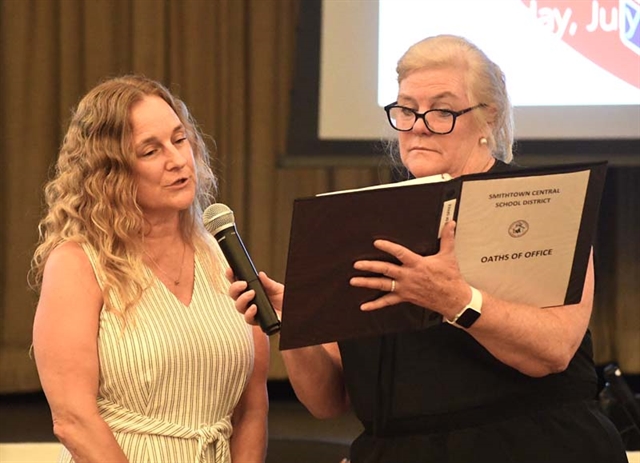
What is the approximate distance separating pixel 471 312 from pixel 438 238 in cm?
14

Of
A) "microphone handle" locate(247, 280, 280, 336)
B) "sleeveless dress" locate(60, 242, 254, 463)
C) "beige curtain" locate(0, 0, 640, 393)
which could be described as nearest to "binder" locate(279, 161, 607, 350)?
"microphone handle" locate(247, 280, 280, 336)

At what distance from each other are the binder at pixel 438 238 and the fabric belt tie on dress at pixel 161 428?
55 centimetres

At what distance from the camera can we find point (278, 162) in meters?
3.53

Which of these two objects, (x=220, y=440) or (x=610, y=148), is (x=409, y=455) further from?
(x=610, y=148)

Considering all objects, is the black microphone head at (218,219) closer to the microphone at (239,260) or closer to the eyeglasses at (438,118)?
the microphone at (239,260)

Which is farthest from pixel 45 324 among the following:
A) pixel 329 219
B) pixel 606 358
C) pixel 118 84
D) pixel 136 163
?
pixel 606 358

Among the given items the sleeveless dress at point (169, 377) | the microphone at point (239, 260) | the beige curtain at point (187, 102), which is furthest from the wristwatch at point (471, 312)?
the beige curtain at point (187, 102)

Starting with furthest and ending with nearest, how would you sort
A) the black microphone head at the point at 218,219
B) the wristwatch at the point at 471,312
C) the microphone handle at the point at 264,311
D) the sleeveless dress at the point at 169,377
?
the sleeveless dress at the point at 169,377, the black microphone head at the point at 218,219, the microphone handle at the point at 264,311, the wristwatch at the point at 471,312

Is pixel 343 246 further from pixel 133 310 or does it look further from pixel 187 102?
pixel 187 102

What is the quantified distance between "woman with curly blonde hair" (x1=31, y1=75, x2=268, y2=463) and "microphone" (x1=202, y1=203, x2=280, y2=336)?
0.19 m

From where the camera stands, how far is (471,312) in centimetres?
150

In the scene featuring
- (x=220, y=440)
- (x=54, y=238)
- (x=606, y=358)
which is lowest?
(x=606, y=358)

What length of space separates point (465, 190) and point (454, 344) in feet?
1.20

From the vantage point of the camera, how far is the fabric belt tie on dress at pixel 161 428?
190 cm
